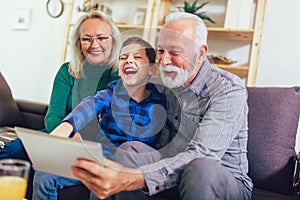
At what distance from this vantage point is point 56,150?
2.82 ft

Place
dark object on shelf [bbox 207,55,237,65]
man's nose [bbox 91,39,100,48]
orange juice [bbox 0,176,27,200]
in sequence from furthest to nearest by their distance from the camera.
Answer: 1. dark object on shelf [bbox 207,55,237,65]
2. man's nose [bbox 91,39,100,48]
3. orange juice [bbox 0,176,27,200]

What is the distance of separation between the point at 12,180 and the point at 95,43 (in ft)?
3.12

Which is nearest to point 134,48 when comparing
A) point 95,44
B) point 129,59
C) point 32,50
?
point 129,59

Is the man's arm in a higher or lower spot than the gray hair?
lower

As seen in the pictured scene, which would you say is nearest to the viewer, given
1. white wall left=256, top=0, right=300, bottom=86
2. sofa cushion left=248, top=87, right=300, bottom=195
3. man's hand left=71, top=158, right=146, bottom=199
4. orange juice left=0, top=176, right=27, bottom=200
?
orange juice left=0, top=176, right=27, bottom=200

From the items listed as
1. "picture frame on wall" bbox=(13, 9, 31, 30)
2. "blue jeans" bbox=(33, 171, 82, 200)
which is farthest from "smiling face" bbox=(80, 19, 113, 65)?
"picture frame on wall" bbox=(13, 9, 31, 30)

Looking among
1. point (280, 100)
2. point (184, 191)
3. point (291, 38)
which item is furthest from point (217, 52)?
point (184, 191)

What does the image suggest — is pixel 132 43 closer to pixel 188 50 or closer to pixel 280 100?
pixel 188 50

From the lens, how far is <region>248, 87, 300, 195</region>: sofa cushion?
4.58 ft

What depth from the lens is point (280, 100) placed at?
1.44m

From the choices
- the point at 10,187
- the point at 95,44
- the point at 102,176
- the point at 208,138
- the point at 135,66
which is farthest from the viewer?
the point at 95,44

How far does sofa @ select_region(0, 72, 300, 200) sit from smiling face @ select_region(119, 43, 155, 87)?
0.44 meters

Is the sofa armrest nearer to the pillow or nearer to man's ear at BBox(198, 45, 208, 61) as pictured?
the pillow

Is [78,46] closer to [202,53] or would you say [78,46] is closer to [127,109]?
[127,109]
